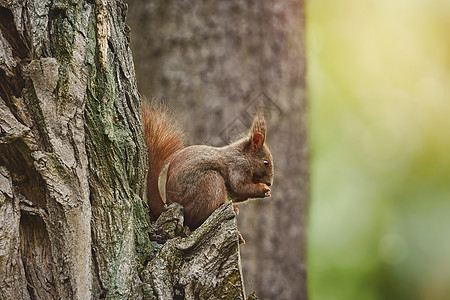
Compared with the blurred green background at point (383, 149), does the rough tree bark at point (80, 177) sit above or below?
below

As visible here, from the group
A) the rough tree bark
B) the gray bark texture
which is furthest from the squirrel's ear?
the gray bark texture

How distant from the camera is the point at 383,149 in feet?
27.6

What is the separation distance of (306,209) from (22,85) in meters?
2.28

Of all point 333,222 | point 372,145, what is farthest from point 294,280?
point 372,145

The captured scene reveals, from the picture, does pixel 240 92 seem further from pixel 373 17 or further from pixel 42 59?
pixel 373 17

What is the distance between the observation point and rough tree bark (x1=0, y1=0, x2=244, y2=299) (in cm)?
176

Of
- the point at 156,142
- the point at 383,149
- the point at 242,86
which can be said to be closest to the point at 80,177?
the point at 156,142

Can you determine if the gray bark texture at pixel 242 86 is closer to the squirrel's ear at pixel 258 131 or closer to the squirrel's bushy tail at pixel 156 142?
the squirrel's ear at pixel 258 131

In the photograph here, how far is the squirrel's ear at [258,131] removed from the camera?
2531mm

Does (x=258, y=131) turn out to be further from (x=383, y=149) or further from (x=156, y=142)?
(x=383, y=149)

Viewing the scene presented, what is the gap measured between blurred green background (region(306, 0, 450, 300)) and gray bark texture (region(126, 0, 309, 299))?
153 inches

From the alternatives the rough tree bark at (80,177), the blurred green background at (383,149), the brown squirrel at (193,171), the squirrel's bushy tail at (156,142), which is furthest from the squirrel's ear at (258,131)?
the blurred green background at (383,149)

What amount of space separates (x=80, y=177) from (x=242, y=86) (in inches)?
72.7

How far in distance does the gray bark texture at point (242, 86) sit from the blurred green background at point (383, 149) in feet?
Answer: 12.7
